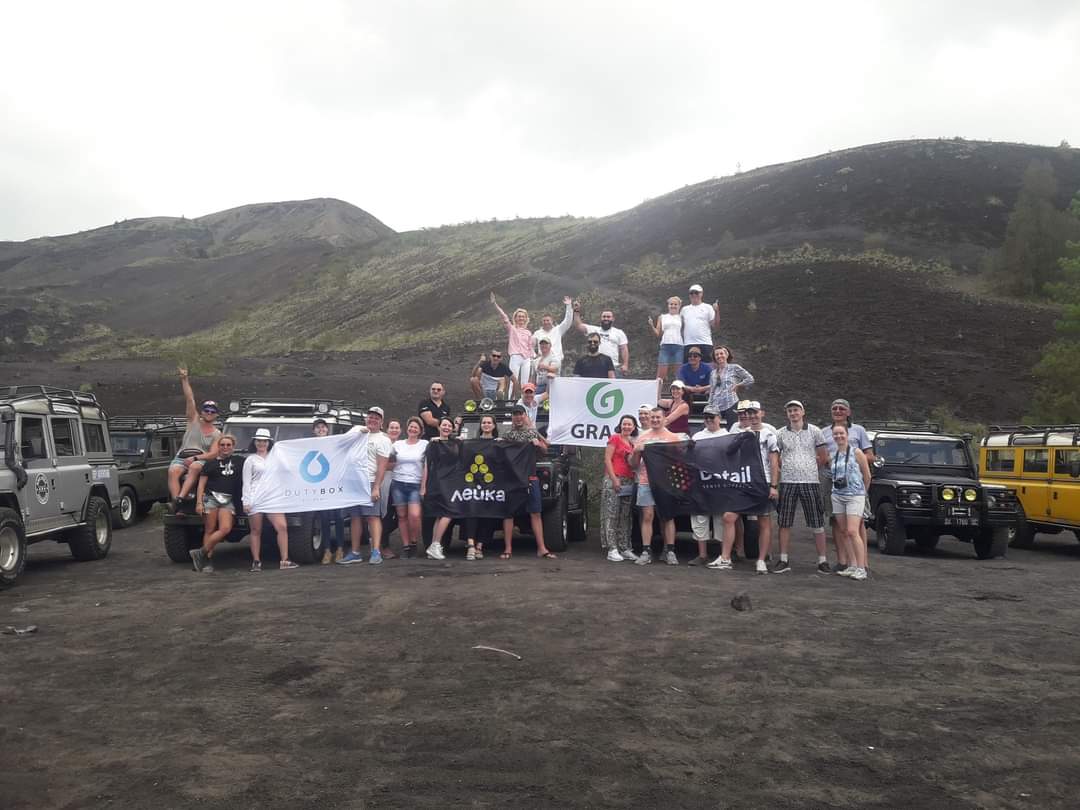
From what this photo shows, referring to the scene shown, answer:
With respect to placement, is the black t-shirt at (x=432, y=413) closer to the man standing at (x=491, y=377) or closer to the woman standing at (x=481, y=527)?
the woman standing at (x=481, y=527)

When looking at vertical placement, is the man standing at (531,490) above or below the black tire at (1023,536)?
above

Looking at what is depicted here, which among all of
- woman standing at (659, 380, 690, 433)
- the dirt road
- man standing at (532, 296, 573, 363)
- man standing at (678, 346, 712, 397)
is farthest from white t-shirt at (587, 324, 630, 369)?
the dirt road

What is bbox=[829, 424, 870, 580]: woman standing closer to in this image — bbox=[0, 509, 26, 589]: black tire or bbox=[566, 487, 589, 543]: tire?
bbox=[566, 487, 589, 543]: tire

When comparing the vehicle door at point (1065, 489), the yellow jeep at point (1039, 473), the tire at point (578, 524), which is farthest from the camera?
the yellow jeep at point (1039, 473)

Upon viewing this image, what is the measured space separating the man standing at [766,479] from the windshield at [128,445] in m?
13.2

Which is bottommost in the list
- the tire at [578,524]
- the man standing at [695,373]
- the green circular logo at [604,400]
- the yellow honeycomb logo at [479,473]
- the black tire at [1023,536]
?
the black tire at [1023,536]

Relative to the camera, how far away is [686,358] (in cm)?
1387

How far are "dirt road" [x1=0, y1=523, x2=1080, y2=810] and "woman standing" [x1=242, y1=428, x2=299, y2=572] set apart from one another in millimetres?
1303

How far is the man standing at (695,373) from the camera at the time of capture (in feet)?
42.3

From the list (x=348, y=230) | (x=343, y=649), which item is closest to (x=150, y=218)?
(x=348, y=230)

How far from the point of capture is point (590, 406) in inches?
508

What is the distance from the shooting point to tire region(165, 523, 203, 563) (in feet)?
36.7

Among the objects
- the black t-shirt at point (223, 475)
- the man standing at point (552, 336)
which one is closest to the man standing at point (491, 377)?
the man standing at point (552, 336)

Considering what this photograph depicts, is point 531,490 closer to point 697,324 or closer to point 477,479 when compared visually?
point 477,479
